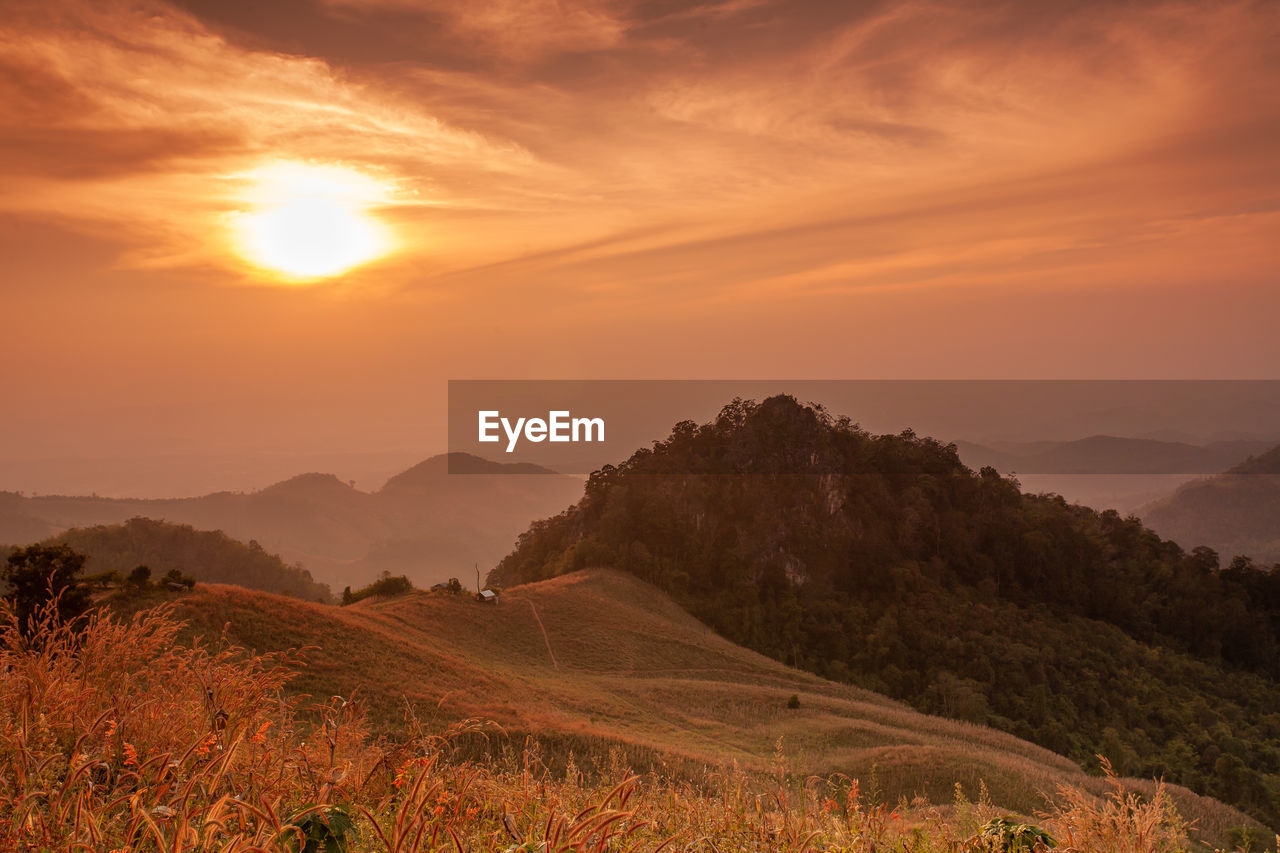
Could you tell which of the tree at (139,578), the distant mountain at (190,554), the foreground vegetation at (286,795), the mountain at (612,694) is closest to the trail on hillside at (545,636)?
the mountain at (612,694)

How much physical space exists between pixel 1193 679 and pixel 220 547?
346 feet

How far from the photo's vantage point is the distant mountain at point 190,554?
97.1 metres

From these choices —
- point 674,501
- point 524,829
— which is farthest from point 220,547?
point 524,829

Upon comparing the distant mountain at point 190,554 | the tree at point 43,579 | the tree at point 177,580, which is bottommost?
the distant mountain at point 190,554

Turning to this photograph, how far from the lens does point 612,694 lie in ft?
110

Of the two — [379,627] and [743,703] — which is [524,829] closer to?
[743,703]

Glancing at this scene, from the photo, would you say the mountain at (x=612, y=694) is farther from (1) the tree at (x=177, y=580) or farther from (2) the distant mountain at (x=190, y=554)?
(2) the distant mountain at (x=190, y=554)

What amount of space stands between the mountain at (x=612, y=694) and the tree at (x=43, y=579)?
3262 mm

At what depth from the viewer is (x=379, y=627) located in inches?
1400

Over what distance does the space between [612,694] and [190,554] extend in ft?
283

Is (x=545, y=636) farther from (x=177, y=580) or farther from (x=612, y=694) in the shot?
(x=177, y=580)

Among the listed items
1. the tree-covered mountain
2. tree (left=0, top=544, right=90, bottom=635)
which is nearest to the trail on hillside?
the tree-covered mountain

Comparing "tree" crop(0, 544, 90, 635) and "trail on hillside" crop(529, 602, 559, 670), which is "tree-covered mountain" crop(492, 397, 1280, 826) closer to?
"trail on hillside" crop(529, 602, 559, 670)

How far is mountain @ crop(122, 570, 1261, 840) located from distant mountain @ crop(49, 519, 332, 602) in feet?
197
